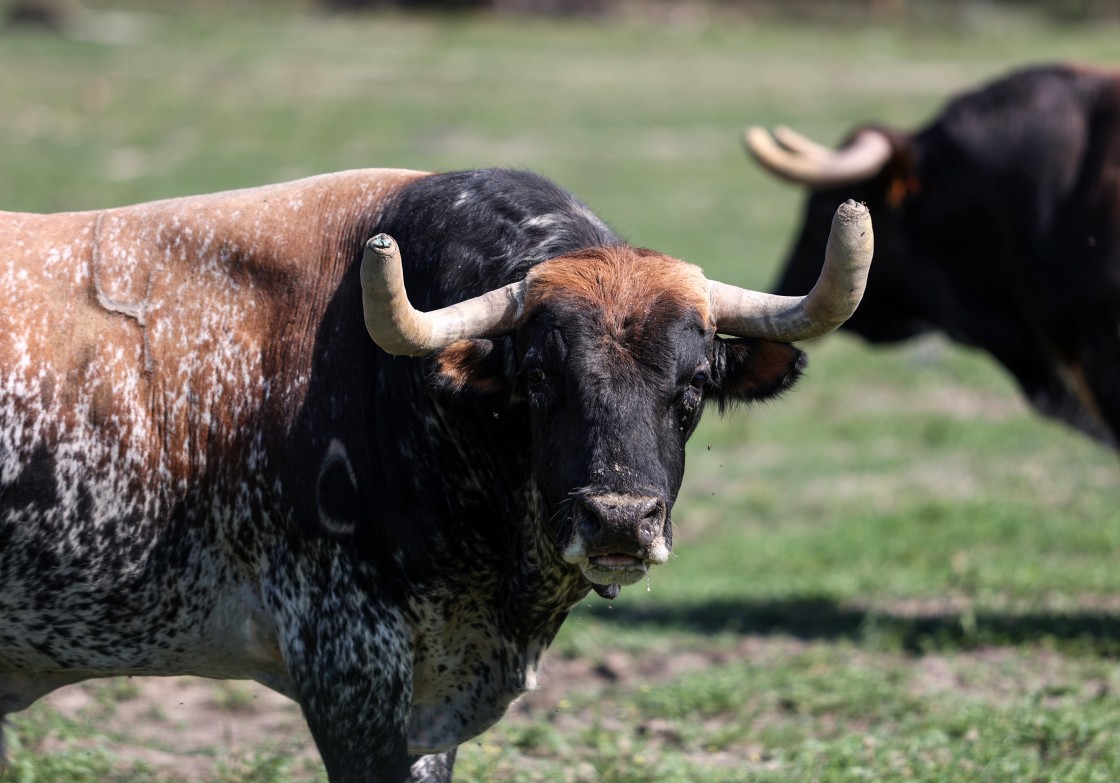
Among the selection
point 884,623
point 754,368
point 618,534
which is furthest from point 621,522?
point 884,623

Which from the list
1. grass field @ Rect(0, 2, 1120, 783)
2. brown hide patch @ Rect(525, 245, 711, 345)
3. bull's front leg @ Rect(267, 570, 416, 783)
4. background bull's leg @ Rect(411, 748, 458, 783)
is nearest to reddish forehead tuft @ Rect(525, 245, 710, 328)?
brown hide patch @ Rect(525, 245, 711, 345)

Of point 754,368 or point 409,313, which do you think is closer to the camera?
point 409,313

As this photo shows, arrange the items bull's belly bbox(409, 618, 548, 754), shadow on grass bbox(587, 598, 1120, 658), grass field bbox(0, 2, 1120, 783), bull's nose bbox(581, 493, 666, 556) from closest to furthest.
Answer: bull's nose bbox(581, 493, 666, 556) → bull's belly bbox(409, 618, 548, 754) → grass field bbox(0, 2, 1120, 783) → shadow on grass bbox(587, 598, 1120, 658)

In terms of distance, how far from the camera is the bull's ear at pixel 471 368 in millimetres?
4211

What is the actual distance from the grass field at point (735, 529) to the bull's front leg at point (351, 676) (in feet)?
3.79

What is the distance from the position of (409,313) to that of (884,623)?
4500 millimetres

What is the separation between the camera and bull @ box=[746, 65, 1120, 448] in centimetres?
801

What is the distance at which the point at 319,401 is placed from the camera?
452cm

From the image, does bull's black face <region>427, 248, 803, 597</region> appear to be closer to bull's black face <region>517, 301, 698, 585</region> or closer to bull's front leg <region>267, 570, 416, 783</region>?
bull's black face <region>517, 301, 698, 585</region>

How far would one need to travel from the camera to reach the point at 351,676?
438 cm

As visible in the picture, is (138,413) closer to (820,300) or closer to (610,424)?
(610,424)

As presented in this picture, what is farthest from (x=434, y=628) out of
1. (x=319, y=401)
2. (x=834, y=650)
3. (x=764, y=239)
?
(x=764, y=239)

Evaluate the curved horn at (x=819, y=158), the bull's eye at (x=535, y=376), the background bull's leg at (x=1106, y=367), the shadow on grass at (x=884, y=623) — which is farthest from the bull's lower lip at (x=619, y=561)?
the curved horn at (x=819, y=158)

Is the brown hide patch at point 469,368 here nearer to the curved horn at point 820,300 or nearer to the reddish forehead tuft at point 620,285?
the reddish forehead tuft at point 620,285
